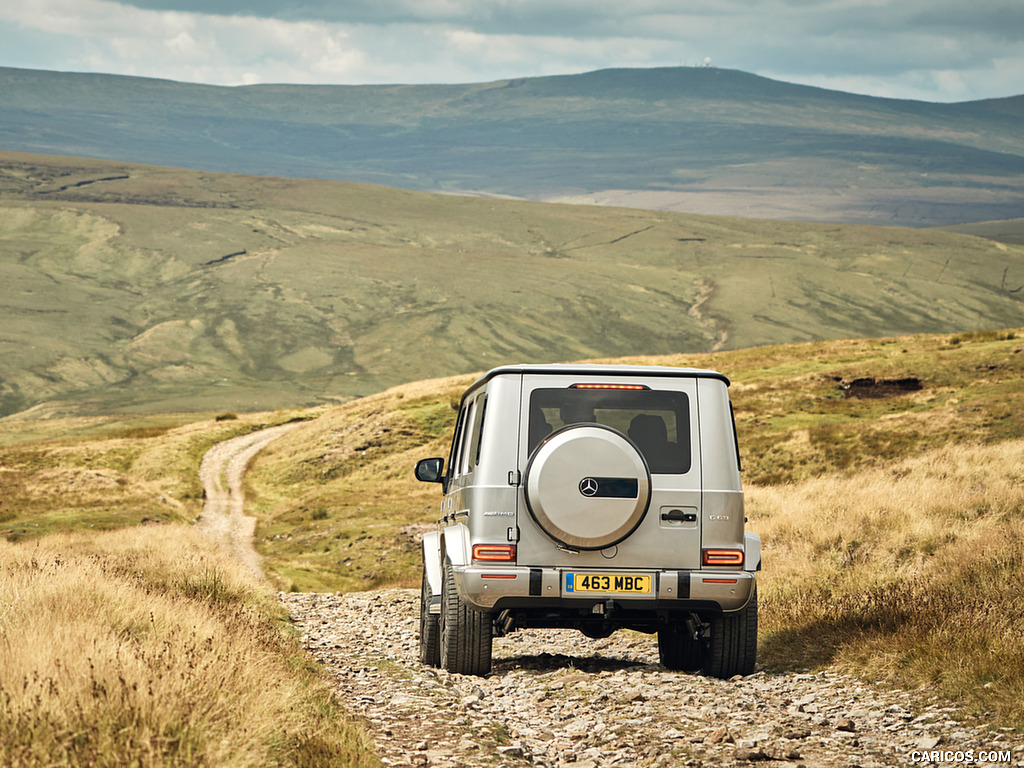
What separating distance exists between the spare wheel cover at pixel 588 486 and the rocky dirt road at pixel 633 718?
5.01 ft

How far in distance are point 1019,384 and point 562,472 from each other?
34.3 metres

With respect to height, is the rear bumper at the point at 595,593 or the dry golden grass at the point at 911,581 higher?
the rear bumper at the point at 595,593

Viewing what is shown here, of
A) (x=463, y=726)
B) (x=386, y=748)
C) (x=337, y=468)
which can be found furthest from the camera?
(x=337, y=468)

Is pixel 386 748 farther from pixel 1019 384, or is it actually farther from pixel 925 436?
pixel 1019 384

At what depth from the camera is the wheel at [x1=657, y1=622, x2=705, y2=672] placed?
1084cm

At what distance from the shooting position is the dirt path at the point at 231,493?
38406mm

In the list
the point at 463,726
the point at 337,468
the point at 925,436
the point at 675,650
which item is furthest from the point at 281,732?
the point at 337,468

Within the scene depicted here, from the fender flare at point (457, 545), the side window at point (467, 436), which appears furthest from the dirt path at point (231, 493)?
the fender flare at point (457, 545)

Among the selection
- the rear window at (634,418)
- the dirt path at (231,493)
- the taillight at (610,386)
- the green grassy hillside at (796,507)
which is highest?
the taillight at (610,386)

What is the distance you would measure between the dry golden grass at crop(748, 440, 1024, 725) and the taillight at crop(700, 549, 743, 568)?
1640 mm

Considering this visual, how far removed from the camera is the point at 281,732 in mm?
6023

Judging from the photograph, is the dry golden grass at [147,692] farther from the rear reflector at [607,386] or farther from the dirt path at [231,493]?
the dirt path at [231,493]

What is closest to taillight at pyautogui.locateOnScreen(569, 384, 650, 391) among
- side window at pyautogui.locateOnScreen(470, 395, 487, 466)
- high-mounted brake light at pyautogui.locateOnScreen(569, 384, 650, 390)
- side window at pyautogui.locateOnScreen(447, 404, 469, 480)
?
high-mounted brake light at pyautogui.locateOnScreen(569, 384, 650, 390)

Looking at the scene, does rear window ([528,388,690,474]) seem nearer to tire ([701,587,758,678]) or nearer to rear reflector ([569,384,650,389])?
rear reflector ([569,384,650,389])
